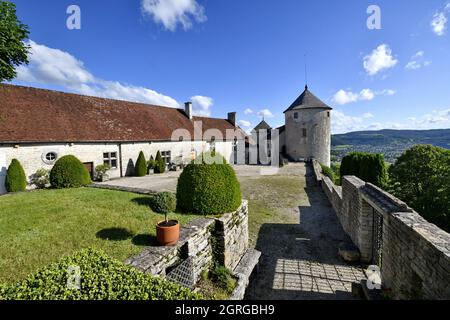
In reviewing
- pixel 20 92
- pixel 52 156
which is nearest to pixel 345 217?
pixel 52 156

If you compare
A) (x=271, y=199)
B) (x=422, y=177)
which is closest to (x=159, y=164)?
(x=271, y=199)

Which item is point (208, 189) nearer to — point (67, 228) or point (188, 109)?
point (67, 228)

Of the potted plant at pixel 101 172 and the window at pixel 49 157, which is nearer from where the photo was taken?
the window at pixel 49 157

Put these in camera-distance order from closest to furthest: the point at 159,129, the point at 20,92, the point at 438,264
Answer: the point at 438,264 → the point at 20,92 → the point at 159,129

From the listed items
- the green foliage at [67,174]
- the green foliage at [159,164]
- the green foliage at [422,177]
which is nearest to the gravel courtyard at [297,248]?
the green foliage at [67,174]

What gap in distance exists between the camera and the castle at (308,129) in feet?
95.1

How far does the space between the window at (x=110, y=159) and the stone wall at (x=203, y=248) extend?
12.9m

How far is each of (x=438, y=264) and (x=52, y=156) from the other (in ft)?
56.0

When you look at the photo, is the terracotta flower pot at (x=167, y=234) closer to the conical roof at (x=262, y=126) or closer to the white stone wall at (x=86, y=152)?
the white stone wall at (x=86, y=152)

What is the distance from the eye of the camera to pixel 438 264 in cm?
293

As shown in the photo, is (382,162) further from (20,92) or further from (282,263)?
(20,92)

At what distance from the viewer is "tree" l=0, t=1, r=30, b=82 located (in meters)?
7.08

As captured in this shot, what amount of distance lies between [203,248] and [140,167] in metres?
13.8

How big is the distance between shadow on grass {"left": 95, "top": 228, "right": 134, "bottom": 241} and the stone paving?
339 cm
